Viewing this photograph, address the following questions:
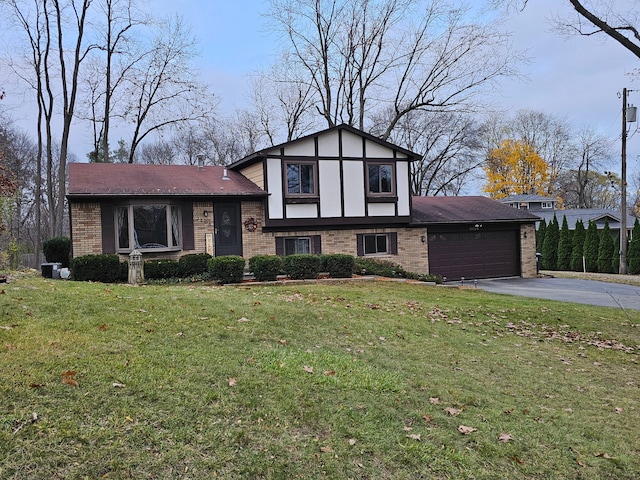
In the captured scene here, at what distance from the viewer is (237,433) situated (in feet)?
11.0

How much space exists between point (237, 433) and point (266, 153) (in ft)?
44.5

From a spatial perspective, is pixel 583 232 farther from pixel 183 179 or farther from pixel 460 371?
pixel 460 371

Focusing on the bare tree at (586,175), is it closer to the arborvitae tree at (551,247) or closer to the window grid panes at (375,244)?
the arborvitae tree at (551,247)

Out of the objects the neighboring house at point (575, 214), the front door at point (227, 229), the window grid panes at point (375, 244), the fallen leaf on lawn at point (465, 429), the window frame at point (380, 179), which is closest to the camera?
the fallen leaf on lawn at point (465, 429)

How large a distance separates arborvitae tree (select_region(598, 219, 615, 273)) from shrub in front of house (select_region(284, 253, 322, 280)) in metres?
20.5

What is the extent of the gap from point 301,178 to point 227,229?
3190 millimetres

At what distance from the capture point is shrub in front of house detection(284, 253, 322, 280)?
13.4 m

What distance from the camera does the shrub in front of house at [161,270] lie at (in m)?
12.9

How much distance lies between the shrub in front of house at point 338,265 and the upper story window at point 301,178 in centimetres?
349

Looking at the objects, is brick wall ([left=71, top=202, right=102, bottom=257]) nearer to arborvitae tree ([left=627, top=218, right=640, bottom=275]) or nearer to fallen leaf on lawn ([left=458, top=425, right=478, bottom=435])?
fallen leaf on lawn ([left=458, top=425, right=478, bottom=435])

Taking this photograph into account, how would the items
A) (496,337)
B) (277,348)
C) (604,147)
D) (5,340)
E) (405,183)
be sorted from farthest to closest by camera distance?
(604,147)
(405,183)
(496,337)
(277,348)
(5,340)

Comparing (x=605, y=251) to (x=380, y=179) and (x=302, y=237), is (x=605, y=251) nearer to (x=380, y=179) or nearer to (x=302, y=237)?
(x=380, y=179)

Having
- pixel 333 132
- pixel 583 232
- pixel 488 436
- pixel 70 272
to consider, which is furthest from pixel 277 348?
pixel 583 232

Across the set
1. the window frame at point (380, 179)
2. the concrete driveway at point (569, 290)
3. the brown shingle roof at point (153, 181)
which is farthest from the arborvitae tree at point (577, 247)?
the brown shingle roof at point (153, 181)
